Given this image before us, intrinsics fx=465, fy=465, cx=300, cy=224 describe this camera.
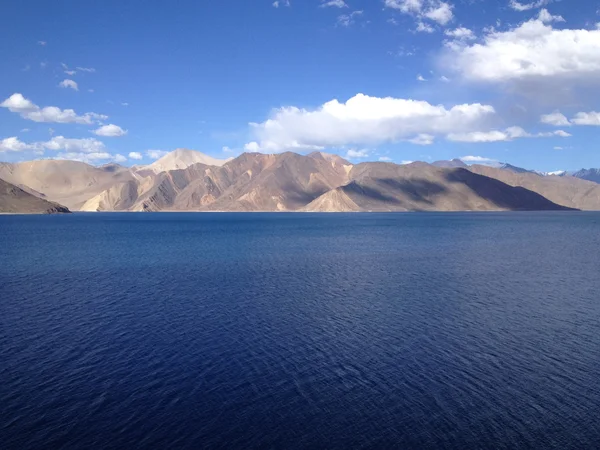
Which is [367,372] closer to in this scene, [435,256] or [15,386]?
[15,386]

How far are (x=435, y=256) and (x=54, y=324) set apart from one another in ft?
231

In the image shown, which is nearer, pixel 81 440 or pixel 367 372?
pixel 81 440

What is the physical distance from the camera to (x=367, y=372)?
2992cm

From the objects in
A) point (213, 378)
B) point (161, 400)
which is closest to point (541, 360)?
point (213, 378)

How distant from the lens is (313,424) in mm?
23016

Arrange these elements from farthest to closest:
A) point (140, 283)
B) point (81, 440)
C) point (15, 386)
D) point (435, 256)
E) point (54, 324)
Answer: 1. point (435, 256)
2. point (140, 283)
3. point (54, 324)
4. point (15, 386)
5. point (81, 440)

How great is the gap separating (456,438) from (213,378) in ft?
47.5

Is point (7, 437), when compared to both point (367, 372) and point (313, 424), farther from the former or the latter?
point (367, 372)

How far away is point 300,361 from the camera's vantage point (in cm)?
3194

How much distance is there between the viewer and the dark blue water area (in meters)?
22.4

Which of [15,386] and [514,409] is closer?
[514,409]

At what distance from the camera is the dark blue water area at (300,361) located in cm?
2241

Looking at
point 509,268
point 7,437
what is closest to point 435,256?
point 509,268

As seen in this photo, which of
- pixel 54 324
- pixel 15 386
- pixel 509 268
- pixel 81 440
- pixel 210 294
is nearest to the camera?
pixel 81 440
